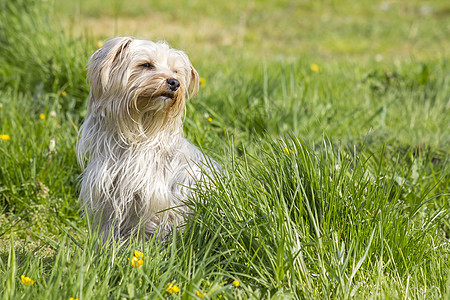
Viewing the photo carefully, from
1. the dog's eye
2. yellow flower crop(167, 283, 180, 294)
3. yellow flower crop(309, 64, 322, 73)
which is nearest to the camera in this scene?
yellow flower crop(167, 283, 180, 294)

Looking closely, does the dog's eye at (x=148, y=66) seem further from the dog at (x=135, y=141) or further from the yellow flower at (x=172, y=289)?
the yellow flower at (x=172, y=289)

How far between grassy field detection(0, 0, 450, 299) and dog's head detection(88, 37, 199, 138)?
0.42 metres

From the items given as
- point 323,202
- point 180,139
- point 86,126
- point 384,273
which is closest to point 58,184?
point 86,126

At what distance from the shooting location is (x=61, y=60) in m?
5.06

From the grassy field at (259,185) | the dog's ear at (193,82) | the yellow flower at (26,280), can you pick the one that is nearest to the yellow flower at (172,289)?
the grassy field at (259,185)

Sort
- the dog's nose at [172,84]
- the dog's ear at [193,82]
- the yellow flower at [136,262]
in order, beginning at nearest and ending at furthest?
the yellow flower at [136,262] → the dog's nose at [172,84] → the dog's ear at [193,82]

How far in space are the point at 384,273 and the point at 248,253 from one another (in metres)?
0.74

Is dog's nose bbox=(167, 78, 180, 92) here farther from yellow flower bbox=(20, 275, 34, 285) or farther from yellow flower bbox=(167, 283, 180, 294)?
yellow flower bbox=(20, 275, 34, 285)

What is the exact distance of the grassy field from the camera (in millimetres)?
2461

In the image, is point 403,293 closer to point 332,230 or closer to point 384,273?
point 384,273

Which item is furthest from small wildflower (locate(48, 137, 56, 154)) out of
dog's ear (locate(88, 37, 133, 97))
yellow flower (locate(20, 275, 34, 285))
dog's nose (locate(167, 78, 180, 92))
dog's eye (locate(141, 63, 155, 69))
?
yellow flower (locate(20, 275, 34, 285))

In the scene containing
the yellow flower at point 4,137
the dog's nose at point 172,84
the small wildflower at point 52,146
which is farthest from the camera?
the yellow flower at point 4,137

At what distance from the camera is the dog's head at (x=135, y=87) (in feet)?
9.91

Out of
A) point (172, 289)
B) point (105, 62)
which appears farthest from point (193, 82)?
point (172, 289)
